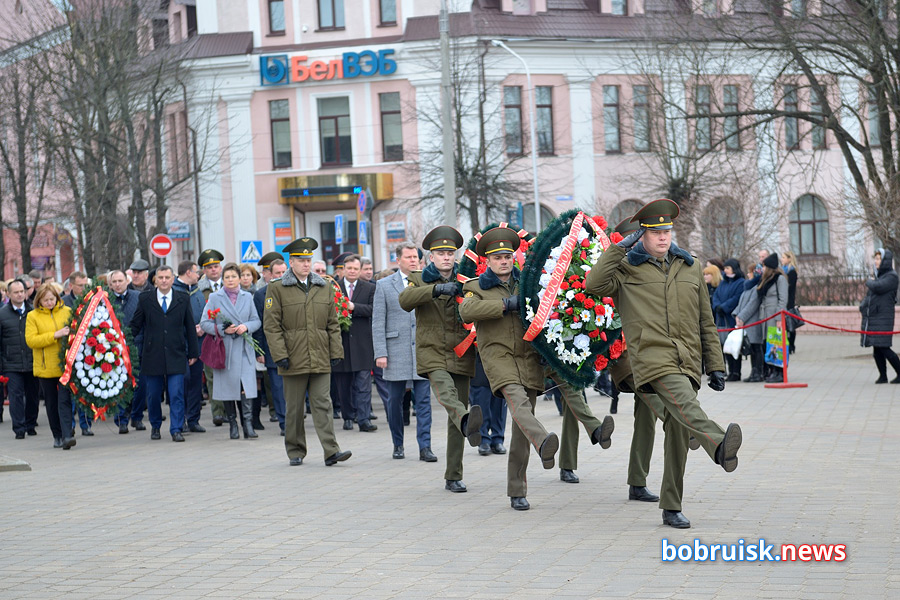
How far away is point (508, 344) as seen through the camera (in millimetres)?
8711

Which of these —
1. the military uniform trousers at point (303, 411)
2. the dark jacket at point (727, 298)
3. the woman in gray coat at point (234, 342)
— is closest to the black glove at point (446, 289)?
the military uniform trousers at point (303, 411)

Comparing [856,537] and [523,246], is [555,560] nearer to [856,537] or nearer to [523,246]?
[856,537]

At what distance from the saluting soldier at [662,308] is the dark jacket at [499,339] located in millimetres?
1025

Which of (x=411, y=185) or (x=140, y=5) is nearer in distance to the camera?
(x=140, y=5)

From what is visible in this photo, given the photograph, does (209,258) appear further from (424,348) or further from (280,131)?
(280,131)

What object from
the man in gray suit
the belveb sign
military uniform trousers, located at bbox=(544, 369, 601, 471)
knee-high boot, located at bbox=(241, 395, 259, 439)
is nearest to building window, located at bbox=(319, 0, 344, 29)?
the belveb sign

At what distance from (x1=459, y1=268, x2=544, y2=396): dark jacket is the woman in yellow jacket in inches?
265

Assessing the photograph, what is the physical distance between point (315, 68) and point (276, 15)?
3.04m

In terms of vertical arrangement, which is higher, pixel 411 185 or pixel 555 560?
pixel 411 185

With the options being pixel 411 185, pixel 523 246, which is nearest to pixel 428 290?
pixel 523 246

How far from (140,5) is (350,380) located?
21.4 m

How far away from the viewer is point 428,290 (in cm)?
974

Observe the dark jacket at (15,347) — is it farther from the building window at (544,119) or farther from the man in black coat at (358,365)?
the building window at (544,119)

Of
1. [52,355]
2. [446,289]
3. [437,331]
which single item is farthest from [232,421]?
[446,289]
